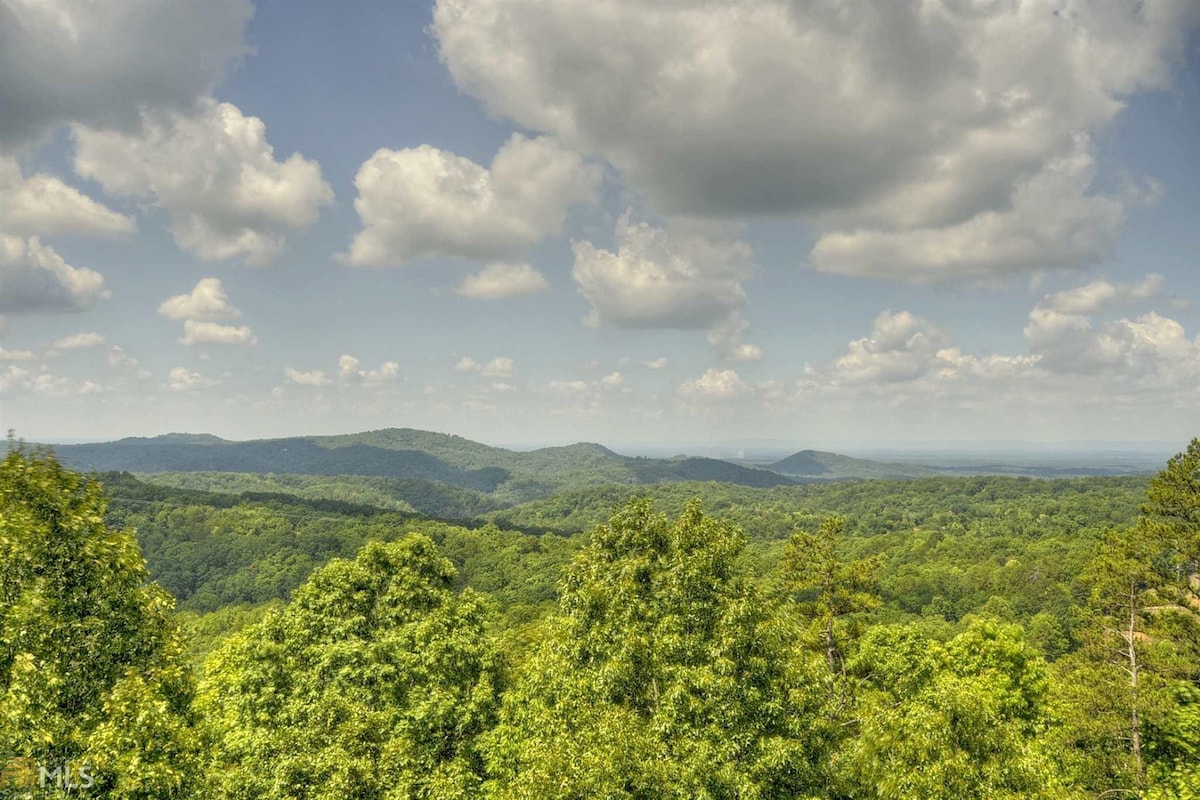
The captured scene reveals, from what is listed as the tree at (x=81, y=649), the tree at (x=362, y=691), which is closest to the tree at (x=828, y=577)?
the tree at (x=362, y=691)

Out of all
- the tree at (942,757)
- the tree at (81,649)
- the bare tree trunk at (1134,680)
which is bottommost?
the bare tree trunk at (1134,680)

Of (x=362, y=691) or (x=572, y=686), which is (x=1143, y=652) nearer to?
(x=572, y=686)

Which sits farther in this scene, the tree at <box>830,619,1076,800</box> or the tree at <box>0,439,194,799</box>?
the tree at <box>830,619,1076,800</box>

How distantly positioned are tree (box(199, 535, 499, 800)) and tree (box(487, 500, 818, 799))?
276 cm

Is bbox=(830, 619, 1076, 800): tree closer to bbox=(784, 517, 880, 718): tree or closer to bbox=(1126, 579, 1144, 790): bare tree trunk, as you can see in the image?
bbox=(784, 517, 880, 718): tree

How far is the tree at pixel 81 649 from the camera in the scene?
1416 cm

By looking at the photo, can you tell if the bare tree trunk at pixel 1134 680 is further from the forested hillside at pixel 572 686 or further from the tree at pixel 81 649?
the tree at pixel 81 649

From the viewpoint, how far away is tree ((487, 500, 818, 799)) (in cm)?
1764

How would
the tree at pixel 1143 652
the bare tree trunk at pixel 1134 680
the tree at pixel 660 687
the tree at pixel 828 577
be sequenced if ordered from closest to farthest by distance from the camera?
the tree at pixel 660 687
the bare tree trunk at pixel 1134 680
the tree at pixel 1143 652
the tree at pixel 828 577

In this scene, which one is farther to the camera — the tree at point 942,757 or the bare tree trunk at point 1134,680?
the bare tree trunk at point 1134,680

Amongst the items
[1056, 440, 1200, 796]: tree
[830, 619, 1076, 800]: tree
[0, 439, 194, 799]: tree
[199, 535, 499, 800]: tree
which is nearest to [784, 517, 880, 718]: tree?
[1056, 440, 1200, 796]: tree

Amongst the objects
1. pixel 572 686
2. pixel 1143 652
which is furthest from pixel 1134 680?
pixel 572 686

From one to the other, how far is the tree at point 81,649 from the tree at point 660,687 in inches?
419

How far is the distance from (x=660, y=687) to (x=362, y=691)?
45.0 feet
